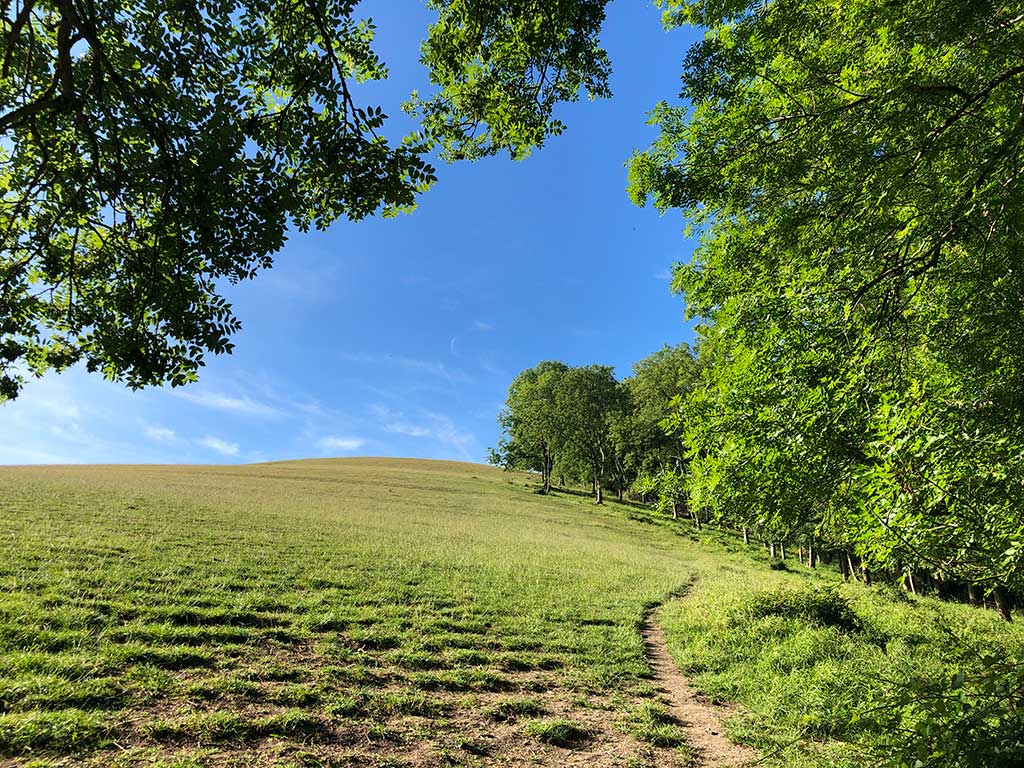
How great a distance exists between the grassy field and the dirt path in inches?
11.6

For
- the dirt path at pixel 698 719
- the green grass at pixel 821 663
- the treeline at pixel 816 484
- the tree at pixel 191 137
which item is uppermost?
the tree at pixel 191 137

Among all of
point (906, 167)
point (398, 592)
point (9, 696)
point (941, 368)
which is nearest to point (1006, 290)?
point (941, 368)

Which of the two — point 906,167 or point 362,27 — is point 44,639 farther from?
point 906,167

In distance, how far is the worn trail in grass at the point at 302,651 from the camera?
6.31 metres

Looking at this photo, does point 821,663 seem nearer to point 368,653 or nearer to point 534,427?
point 368,653

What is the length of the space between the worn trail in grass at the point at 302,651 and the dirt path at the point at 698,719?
297mm

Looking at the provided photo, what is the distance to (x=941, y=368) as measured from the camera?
260 inches

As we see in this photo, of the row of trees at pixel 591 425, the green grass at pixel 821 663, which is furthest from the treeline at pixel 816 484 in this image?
the row of trees at pixel 591 425

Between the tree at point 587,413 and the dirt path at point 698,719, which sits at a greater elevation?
the tree at point 587,413

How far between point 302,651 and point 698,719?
7527 millimetres

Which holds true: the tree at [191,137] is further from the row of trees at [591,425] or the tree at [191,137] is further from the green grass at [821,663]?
the row of trees at [591,425]

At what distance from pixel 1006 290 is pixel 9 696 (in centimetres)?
1396

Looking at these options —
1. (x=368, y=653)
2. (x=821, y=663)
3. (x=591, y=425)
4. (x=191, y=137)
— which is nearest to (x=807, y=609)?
(x=821, y=663)

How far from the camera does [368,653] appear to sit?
32.2ft
